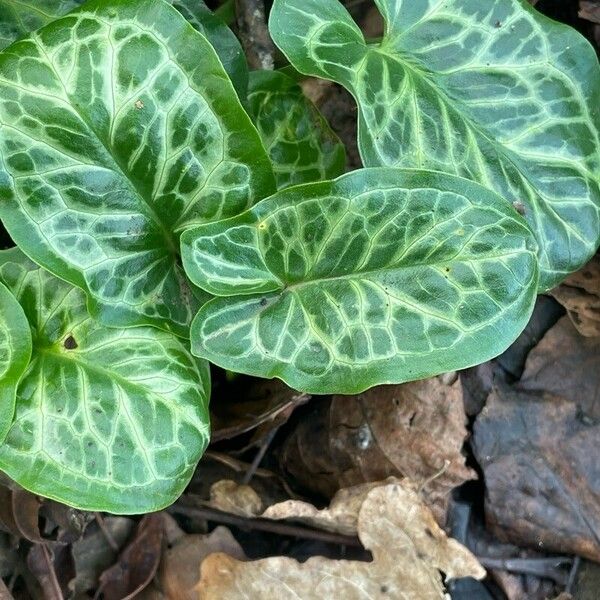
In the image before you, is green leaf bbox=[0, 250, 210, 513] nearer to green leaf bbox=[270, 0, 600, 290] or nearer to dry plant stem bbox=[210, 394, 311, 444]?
dry plant stem bbox=[210, 394, 311, 444]

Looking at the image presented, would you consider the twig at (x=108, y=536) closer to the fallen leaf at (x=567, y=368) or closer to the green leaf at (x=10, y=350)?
the green leaf at (x=10, y=350)

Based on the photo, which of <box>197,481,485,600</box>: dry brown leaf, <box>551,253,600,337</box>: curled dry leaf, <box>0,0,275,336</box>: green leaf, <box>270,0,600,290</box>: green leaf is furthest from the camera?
<box>551,253,600,337</box>: curled dry leaf

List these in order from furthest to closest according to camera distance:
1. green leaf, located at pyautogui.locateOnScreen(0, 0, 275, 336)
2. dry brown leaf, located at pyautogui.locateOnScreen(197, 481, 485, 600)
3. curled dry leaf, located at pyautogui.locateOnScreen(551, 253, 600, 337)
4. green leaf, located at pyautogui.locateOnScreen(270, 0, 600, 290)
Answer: curled dry leaf, located at pyautogui.locateOnScreen(551, 253, 600, 337) → dry brown leaf, located at pyautogui.locateOnScreen(197, 481, 485, 600) → green leaf, located at pyautogui.locateOnScreen(270, 0, 600, 290) → green leaf, located at pyautogui.locateOnScreen(0, 0, 275, 336)

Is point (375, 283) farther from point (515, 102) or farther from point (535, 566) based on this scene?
point (535, 566)

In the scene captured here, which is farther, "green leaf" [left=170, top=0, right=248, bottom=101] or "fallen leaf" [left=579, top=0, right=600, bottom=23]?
"fallen leaf" [left=579, top=0, right=600, bottom=23]

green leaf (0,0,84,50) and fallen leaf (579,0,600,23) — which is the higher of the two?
fallen leaf (579,0,600,23)

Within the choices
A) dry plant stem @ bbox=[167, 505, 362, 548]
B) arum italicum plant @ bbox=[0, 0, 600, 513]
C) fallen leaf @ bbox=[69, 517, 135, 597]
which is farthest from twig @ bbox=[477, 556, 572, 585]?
fallen leaf @ bbox=[69, 517, 135, 597]

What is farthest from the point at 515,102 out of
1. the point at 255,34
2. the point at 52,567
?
the point at 52,567

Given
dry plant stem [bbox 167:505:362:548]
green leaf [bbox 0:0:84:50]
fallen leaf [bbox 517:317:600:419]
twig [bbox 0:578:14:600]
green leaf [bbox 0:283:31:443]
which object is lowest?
twig [bbox 0:578:14:600]
